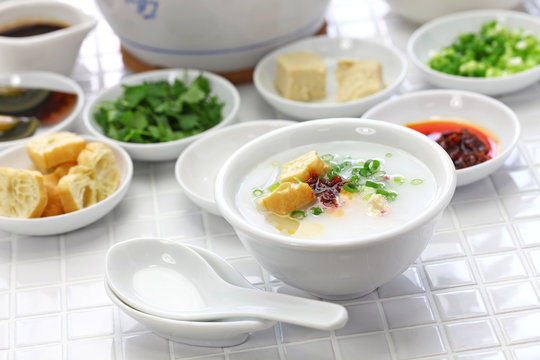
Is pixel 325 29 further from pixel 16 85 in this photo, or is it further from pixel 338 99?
pixel 16 85

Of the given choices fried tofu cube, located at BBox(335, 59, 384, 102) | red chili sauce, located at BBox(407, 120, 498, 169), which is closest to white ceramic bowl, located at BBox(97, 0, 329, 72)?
fried tofu cube, located at BBox(335, 59, 384, 102)

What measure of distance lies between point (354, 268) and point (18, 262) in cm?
75

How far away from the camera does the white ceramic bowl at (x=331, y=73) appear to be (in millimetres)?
1827

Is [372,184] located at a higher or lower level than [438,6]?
higher

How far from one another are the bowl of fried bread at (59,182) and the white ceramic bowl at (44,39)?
38 cm

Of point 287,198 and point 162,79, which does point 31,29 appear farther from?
point 287,198

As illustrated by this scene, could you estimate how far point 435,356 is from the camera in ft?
4.09

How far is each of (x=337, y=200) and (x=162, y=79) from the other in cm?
88

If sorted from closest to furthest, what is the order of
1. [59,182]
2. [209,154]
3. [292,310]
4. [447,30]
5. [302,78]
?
[292,310] → [59,182] → [209,154] → [302,78] → [447,30]

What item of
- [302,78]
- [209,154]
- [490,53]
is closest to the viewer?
[209,154]

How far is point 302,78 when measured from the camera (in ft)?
6.25

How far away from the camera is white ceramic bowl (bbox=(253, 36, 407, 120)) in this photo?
1.83 meters

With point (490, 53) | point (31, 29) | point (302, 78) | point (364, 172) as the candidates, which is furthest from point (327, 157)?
point (31, 29)

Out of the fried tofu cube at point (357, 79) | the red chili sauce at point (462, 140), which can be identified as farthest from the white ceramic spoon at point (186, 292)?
the fried tofu cube at point (357, 79)
